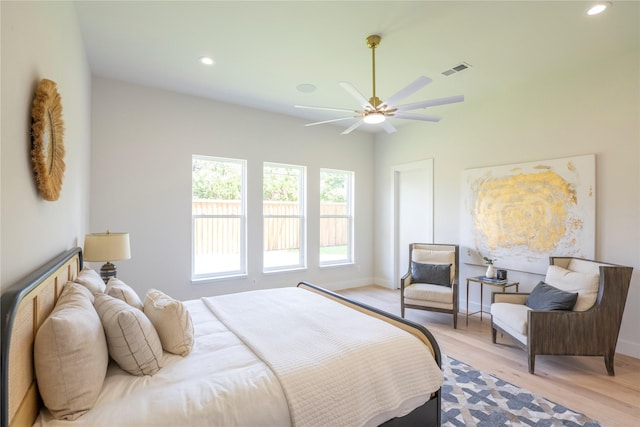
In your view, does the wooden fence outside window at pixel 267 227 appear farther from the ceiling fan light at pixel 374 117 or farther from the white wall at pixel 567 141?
the ceiling fan light at pixel 374 117

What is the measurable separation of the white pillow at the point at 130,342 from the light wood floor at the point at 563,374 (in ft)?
9.05

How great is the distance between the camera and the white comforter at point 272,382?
1.22 meters

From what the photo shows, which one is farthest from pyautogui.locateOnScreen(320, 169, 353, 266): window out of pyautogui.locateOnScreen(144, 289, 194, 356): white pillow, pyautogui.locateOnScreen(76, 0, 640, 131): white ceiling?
pyautogui.locateOnScreen(144, 289, 194, 356): white pillow

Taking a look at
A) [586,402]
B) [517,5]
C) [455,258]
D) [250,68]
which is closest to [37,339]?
[250,68]

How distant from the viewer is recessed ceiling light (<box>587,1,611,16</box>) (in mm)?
2352

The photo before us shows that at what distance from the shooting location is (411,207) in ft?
18.1

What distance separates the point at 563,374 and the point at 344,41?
3.61 metres

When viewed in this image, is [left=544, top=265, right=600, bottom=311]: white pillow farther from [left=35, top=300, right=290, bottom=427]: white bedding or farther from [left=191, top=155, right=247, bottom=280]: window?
[left=191, top=155, right=247, bottom=280]: window

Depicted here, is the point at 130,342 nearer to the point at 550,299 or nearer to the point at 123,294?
the point at 123,294

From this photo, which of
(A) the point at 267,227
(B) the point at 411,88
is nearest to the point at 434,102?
(B) the point at 411,88

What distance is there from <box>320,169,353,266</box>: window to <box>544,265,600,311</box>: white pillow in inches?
133

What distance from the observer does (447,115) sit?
4777mm

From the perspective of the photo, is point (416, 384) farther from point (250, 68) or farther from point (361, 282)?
point (361, 282)

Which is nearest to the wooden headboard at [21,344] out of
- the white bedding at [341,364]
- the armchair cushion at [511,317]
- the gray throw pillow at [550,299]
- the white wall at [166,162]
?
the white bedding at [341,364]
